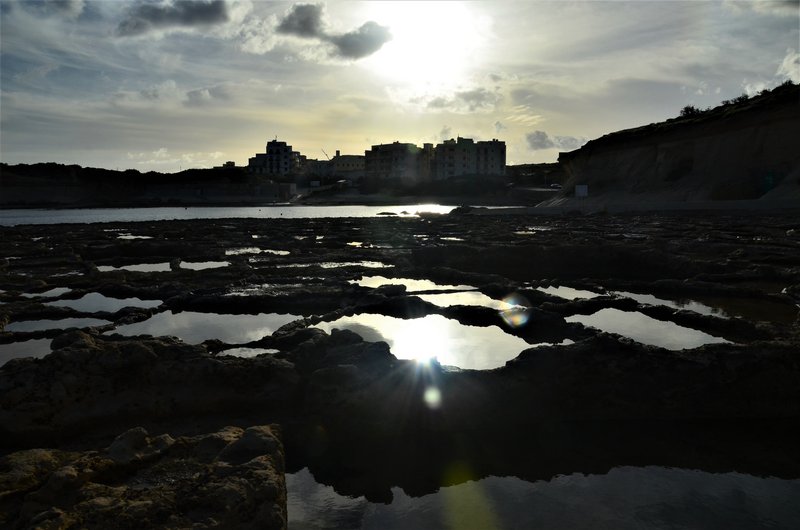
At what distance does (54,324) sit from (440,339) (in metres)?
6.98

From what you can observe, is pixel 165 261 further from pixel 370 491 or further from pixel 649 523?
pixel 649 523

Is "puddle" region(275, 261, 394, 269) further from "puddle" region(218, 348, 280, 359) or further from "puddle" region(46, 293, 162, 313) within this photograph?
"puddle" region(218, 348, 280, 359)

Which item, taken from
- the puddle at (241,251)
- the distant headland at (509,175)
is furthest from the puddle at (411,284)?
the distant headland at (509,175)

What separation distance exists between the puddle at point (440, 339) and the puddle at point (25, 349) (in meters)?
4.19

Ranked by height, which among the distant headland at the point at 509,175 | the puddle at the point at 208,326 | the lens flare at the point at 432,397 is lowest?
the puddle at the point at 208,326

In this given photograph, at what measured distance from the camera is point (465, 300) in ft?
38.0

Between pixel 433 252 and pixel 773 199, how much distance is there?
30.7 m

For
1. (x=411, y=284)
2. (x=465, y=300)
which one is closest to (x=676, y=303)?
(x=465, y=300)

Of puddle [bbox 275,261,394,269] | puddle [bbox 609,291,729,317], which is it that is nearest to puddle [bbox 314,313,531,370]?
puddle [bbox 609,291,729,317]

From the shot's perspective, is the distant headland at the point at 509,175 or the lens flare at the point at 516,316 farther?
the distant headland at the point at 509,175

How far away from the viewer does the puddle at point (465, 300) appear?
36.1 ft

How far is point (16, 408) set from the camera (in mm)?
4812

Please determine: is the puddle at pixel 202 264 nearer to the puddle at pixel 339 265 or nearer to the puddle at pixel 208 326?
the puddle at pixel 339 265

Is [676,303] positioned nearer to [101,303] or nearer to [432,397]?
[432,397]
